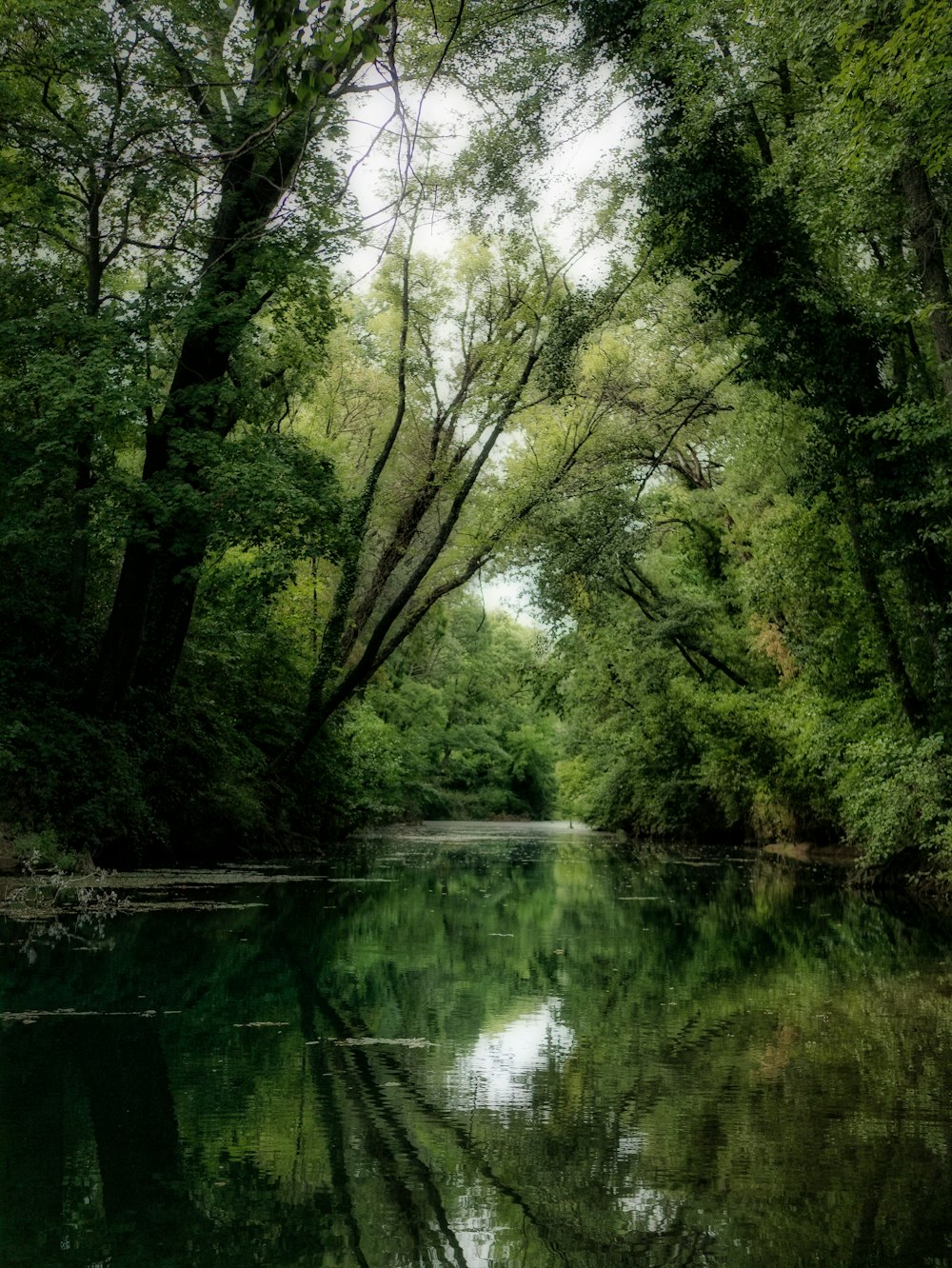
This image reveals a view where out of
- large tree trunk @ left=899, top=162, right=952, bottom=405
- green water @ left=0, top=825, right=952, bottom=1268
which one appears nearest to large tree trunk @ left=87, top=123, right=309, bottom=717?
green water @ left=0, top=825, right=952, bottom=1268

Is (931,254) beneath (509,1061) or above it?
above

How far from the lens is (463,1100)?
15.9 ft

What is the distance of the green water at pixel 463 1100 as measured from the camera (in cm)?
335

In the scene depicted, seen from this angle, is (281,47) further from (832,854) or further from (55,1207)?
(832,854)

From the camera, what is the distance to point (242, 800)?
19625 millimetres

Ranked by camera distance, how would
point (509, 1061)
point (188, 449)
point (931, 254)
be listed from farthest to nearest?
point (188, 449) → point (931, 254) → point (509, 1061)

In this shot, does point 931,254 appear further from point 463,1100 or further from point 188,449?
point 463,1100

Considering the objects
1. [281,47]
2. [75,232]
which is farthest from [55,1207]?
[75,232]

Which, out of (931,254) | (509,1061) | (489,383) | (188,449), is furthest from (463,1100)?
(489,383)

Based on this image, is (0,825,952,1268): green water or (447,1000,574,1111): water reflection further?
(447,1000,574,1111): water reflection

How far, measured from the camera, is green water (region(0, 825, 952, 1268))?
335 centimetres

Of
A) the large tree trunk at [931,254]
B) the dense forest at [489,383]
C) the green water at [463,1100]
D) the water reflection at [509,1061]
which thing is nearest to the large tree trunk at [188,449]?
the dense forest at [489,383]

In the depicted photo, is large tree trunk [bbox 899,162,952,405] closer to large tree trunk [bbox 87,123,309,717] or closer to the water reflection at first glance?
large tree trunk [bbox 87,123,309,717]

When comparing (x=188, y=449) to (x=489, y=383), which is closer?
(x=188, y=449)
